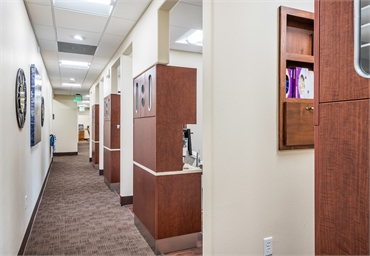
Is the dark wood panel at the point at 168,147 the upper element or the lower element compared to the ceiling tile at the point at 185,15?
lower

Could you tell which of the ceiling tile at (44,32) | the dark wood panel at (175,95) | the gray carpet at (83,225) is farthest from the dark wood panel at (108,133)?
the dark wood panel at (175,95)

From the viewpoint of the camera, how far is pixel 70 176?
22.6 feet

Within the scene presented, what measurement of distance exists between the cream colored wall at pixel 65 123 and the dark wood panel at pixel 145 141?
9380 millimetres

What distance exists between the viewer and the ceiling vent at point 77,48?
4701 millimetres

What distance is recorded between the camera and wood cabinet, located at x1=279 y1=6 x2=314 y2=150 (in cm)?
200

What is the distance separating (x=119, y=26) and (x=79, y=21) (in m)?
0.53

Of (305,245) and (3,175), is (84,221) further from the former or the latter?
(305,245)

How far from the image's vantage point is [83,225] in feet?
11.6

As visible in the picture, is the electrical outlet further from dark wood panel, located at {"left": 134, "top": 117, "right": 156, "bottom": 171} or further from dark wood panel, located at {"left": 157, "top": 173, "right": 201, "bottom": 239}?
dark wood panel, located at {"left": 134, "top": 117, "right": 156, "bottom": 171}

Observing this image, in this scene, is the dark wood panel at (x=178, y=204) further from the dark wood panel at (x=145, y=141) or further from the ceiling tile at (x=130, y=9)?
the ceiling tile at (x=130, y=9)

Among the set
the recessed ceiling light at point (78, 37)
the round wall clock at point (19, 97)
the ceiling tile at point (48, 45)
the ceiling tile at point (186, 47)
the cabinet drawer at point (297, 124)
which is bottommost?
the cabinet drawer at point (297, 124)

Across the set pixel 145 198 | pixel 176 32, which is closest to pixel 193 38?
pixel 176 32

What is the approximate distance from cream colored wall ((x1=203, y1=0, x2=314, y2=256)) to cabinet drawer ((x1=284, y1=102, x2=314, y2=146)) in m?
0.08

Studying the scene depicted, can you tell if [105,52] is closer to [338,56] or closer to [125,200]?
[125,200]
